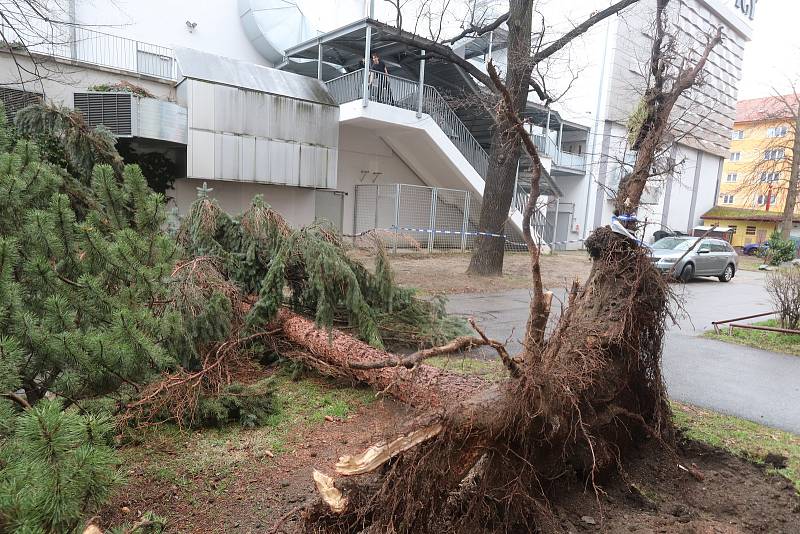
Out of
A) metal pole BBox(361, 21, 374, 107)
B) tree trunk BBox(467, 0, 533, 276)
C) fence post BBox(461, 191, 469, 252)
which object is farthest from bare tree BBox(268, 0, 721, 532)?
fence post BBox(461, 191, 469, 252)

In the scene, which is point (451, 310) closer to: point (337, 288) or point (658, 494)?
point (337, 288)

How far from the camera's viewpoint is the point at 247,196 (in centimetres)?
1477

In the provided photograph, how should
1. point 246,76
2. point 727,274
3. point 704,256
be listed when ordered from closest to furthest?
point 246,76 → point 704,256 → point 727,274

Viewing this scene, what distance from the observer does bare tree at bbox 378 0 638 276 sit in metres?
11.1

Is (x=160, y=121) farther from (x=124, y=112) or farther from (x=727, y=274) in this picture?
(x=727, y=274)

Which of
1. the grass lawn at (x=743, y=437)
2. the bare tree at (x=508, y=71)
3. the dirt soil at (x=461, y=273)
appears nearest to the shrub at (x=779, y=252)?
the dirt soil at (x=461, y=273)

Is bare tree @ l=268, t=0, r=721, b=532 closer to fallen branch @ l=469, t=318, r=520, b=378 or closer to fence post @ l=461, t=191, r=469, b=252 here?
fallen branch @ l=469, t=318, r=520, b=378

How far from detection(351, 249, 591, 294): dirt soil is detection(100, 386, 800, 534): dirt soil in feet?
16.4

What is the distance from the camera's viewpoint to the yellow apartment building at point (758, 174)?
84.7 feet

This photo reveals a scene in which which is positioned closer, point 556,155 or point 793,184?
A: point 556,155

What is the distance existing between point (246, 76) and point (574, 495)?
13.9 m

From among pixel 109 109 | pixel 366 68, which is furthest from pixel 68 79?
pixel 366 68

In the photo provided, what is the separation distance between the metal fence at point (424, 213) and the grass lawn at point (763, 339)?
10.1m

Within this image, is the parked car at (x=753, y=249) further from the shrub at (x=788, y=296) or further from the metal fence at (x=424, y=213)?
the shrub at (x=788, y=296)
